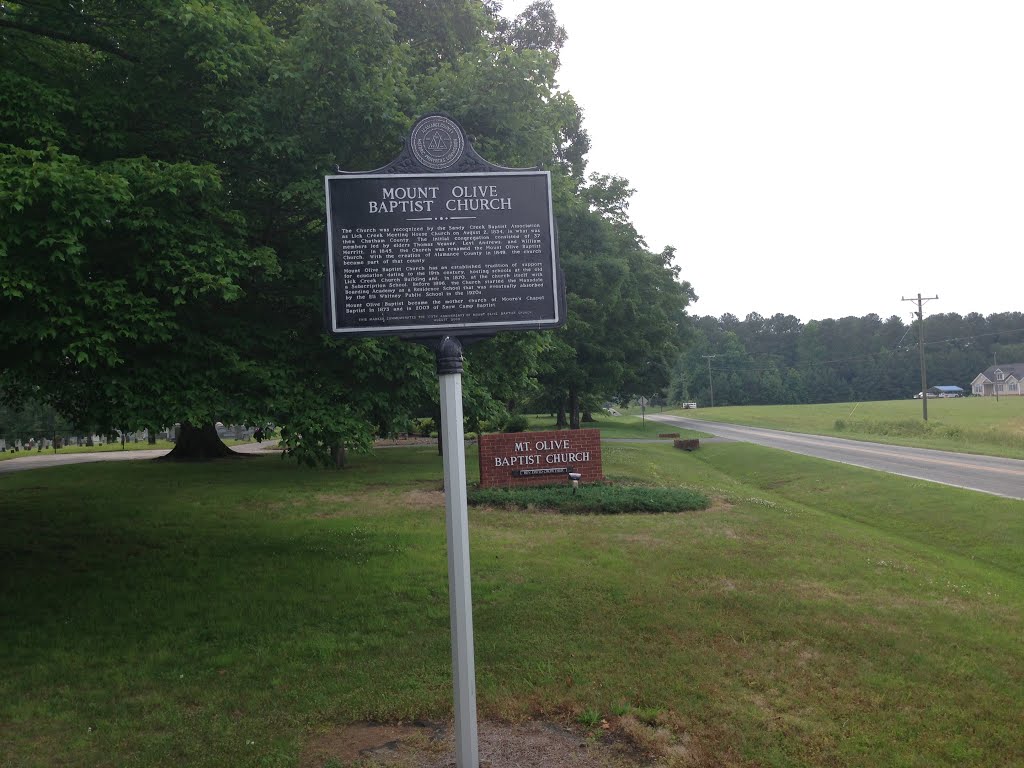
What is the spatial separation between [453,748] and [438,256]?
3133mm

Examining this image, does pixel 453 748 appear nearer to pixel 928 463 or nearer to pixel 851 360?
pixel 928 463

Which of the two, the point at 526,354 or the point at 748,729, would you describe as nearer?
the point at 748,729

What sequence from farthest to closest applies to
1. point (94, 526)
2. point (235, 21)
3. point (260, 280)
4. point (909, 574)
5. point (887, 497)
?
1. point (887, 497)
2. point (94, 526)
3. point (909, 574)
4. point (260, 280)
5. point (235, 21)

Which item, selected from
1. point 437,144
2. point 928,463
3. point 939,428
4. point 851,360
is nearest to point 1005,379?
point 851,360

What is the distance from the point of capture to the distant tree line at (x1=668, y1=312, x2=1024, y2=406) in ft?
401

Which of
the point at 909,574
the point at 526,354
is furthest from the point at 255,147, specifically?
the point at 909,574

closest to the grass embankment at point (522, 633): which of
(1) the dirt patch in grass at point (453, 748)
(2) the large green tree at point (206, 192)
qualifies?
(1) the dirt patch in grass at point (453, 748)

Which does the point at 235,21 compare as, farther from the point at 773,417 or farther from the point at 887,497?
the point at 773,417

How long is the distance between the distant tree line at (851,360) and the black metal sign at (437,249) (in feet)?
373

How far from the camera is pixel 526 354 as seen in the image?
35.7 feet

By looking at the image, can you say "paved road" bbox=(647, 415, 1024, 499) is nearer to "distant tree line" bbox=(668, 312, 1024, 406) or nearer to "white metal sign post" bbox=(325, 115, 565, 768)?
"white metal sign post" bbox=(325, 115, 565, 768)

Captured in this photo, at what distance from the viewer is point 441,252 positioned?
4.99 m

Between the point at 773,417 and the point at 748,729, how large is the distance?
68.5 meters

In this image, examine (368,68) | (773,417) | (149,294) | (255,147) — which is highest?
(368,68)
